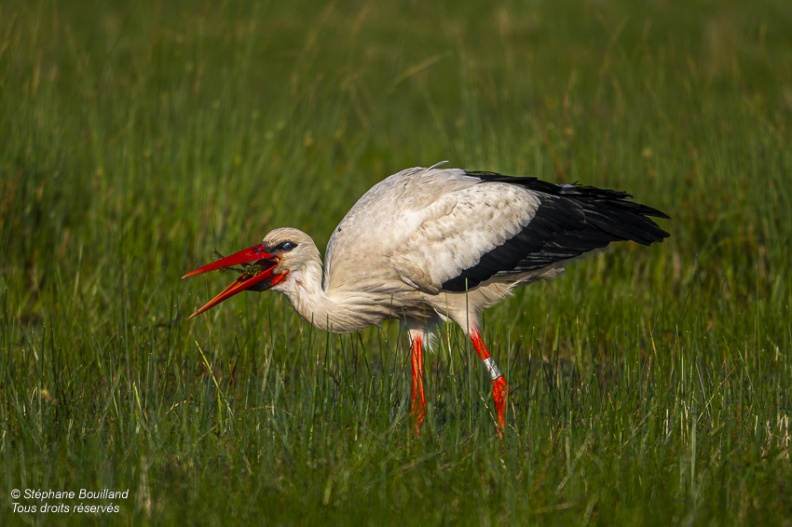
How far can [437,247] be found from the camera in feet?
16.3

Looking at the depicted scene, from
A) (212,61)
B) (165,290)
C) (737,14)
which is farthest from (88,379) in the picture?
(737,14)

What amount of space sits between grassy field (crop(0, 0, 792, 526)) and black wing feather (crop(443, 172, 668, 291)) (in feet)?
1.32

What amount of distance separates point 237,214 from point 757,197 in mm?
2993

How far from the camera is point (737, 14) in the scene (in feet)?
55.2

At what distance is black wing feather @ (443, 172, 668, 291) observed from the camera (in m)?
5.01

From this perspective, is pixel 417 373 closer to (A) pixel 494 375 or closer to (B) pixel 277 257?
(A) pixel 494 375

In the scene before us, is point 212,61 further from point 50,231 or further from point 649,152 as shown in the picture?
point 649,152

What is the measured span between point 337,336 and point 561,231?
134 centimetres

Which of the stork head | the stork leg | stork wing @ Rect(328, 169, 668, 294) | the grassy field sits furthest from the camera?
stork wing @ Rect(328, 169, 668, 294)

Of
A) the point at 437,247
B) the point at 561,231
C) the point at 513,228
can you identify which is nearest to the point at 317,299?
the point at 437,247

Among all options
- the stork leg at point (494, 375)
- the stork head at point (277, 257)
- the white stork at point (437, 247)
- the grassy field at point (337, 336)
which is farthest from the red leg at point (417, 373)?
the stork head at point (277, 257)

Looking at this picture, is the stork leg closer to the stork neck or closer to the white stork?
the white stork

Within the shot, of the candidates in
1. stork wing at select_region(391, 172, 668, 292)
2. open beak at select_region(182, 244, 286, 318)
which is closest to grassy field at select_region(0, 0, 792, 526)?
open beak at select_region(182, 244, 286, 318)

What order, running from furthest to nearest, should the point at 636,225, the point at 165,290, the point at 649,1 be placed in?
the point at 649,1 < the point at 165,290 < the point at 636,225
